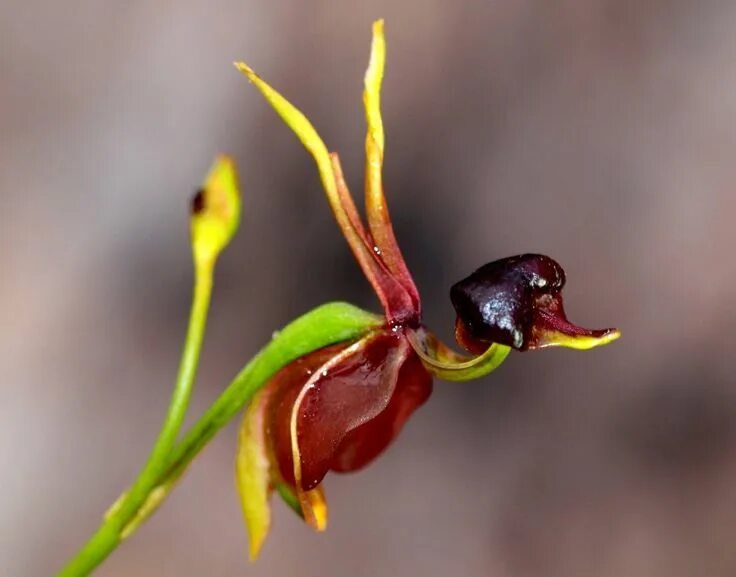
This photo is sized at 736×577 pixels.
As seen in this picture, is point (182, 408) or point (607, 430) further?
point (607, 430)

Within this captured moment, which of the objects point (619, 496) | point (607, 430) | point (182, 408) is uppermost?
point (182, 408)

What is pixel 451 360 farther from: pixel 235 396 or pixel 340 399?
pixel 235 396

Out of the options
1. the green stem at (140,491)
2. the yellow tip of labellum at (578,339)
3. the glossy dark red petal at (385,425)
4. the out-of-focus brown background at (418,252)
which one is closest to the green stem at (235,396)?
the green stem at (140,491)

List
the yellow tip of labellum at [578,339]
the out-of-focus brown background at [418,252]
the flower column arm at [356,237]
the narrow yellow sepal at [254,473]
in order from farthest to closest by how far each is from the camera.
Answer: the out-of-focus brown background at [418,252]
the narrow yellow sepal at [254,473]
the flower column arm at [356,237]
the yellow tip of labellum at [578,339]

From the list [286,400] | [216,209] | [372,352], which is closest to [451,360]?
[372,352]

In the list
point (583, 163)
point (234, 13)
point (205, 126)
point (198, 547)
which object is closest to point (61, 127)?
point (205, 126)

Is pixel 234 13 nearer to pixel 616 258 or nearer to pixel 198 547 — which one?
pixel 616 258

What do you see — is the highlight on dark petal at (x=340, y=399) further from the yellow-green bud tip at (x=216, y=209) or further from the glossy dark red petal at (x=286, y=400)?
the yellow-green bud tip at (x=216, y=209)
